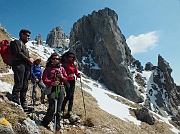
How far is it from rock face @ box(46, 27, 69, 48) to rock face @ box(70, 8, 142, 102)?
216ft

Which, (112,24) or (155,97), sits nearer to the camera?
(112,24)

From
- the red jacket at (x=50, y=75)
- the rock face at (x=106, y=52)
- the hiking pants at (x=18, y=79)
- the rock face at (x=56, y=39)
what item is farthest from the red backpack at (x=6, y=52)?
the rock face at (x=56, y=39)

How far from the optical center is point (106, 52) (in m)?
99.2

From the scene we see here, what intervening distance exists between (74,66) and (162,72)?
12228cm

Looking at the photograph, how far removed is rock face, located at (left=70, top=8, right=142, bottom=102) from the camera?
92375mm

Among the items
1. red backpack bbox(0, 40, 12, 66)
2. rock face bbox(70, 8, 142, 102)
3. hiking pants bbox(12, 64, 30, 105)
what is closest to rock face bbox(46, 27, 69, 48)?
rock face bbox(70, 8, 142, 102)

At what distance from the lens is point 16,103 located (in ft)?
27.3

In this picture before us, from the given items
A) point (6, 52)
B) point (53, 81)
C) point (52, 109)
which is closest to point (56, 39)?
point (6, 52)

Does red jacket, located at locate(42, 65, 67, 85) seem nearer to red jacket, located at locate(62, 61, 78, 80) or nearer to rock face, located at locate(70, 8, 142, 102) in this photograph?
red jacket, located at locate(62, 61, 78, 80)

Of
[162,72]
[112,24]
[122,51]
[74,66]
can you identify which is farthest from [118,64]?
[74,66]

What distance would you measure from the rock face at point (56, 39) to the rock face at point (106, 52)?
216 ft

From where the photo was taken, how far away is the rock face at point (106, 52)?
92375mm

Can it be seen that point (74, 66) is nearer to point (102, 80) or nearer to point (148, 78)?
point (102, 80)

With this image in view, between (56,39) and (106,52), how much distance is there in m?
94.7
